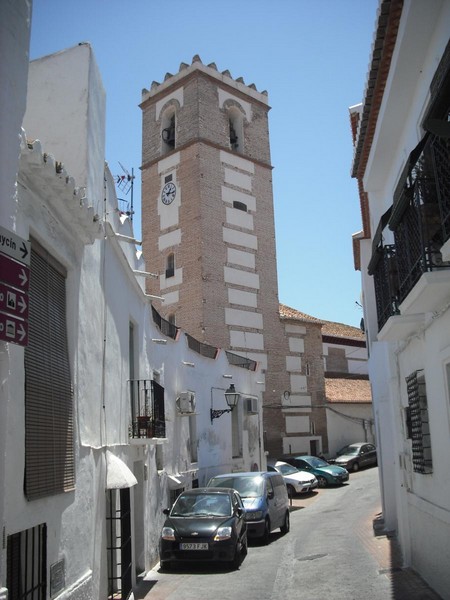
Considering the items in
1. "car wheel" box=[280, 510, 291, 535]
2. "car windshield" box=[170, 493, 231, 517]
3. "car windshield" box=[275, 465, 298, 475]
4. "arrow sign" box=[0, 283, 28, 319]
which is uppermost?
"arrow sign" box=[0, 283, 28, 319]

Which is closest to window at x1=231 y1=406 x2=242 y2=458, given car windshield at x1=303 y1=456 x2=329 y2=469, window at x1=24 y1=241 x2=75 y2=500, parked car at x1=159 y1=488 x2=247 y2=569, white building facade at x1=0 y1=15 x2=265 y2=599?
car windshield at x1=303 y1=456 x2=329 y2=469

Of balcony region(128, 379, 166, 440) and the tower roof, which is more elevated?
the tower roof

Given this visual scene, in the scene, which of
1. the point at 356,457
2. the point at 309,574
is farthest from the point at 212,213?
the point at 309,574

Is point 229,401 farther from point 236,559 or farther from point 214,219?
point 214,219

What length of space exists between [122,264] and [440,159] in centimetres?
563

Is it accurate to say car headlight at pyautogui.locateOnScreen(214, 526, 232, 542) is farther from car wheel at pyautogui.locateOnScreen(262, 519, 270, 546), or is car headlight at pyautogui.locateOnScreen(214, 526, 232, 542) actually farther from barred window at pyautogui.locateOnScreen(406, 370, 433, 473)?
barred window at pyautogui.locateOnScreen(406, 370, 433, 473)

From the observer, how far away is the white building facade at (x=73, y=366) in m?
5.17

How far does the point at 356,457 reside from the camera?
30.6 meters

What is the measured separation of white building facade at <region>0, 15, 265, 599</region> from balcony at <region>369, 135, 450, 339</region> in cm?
346

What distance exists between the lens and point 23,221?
568cm

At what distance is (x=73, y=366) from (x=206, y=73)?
95.7 ft

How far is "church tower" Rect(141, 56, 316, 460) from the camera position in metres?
30.6

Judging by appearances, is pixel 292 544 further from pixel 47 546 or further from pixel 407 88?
pixel 407 88

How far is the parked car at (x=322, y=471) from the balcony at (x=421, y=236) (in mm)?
19169
